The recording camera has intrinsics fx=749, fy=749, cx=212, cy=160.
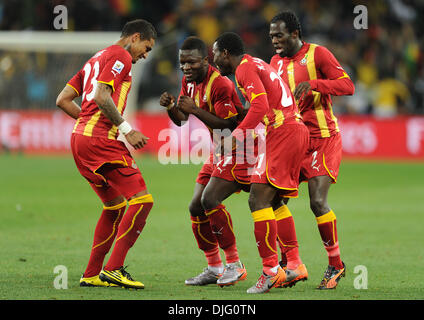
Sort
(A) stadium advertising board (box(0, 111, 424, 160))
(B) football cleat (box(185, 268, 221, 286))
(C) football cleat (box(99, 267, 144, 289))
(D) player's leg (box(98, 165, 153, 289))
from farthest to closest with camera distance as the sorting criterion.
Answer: (A) stadium advertising board (box(0, 111, 424, 160)), (B) football cleat (box(185, 268, 221, 286)), (D) player's leg (box(98, 165, 153, 289)), (C) football cleat (box(99, 267, 144, 289))

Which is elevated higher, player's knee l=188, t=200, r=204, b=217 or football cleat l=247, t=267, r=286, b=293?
player's knee l=188, t=200, r=204, b=217

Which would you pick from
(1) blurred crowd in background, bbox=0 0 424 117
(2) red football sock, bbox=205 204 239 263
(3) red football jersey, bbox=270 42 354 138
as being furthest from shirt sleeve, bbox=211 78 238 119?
(1) blurred crowd in background, bbox=0 0 424 117

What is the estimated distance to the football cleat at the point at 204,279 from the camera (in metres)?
7.12

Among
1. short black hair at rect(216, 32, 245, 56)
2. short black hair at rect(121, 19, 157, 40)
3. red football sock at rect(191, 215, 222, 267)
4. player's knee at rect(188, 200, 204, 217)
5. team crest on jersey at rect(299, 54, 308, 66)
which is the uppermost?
short black hair at rect(121, 19, 157, 40)

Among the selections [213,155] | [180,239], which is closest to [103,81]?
[213,155]

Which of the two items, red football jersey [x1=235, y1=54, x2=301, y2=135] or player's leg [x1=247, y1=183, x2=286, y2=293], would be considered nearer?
red football jersey [x1=235, y1=54, x2=301, y2=135]

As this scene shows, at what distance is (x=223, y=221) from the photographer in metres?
7.29

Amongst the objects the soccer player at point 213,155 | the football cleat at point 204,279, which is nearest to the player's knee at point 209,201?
the soccer player at point 213,155

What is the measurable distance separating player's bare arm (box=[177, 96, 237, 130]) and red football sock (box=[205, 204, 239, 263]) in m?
0.78

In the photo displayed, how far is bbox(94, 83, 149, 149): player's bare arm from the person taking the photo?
6551 millimetres

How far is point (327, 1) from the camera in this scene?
2738 centimetres

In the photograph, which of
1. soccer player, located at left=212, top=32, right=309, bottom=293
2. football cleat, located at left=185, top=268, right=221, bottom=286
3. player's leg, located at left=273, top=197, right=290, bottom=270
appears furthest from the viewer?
player's leg, located at left=273, top=197, right=290, bottom=270

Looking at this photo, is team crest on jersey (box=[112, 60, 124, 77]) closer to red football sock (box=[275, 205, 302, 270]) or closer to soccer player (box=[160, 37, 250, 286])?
soccer player (box=[160, 37, 250, 286])

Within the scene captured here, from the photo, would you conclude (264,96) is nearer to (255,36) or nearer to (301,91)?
(301,91)
